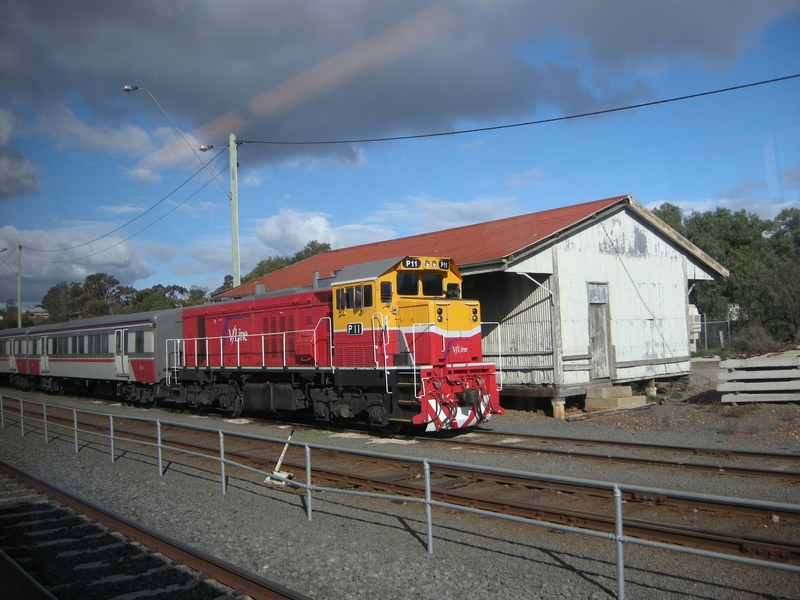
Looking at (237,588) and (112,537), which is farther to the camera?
(112,537)

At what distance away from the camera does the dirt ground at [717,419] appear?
12.8 metres

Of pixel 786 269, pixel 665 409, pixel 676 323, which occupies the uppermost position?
pixel 786 269

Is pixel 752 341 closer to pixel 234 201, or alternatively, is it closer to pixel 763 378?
pixel 763 378

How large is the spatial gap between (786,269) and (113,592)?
1373 inches

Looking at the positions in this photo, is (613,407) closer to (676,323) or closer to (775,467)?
(676,323)

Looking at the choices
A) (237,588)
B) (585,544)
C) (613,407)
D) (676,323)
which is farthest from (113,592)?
(676,323)

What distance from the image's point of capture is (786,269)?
32156 mm

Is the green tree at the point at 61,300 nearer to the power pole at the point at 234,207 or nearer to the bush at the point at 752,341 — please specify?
the power pole at the point at 234,207

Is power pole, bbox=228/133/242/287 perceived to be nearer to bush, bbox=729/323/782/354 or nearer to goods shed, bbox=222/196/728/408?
goods shed, bbox=222/196/728/408

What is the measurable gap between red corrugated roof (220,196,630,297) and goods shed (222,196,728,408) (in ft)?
0.23

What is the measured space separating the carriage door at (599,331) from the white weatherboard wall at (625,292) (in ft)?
0.54

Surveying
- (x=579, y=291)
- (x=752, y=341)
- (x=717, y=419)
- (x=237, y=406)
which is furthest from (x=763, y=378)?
(x=752, y=341)

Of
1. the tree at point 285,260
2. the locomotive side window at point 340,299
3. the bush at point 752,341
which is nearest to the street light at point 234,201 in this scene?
the locomotive side window at point 340,299

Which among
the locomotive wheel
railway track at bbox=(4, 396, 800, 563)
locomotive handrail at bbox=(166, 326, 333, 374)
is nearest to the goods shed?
locomotive handrail at bbox=(166, 326, 333, 374)
